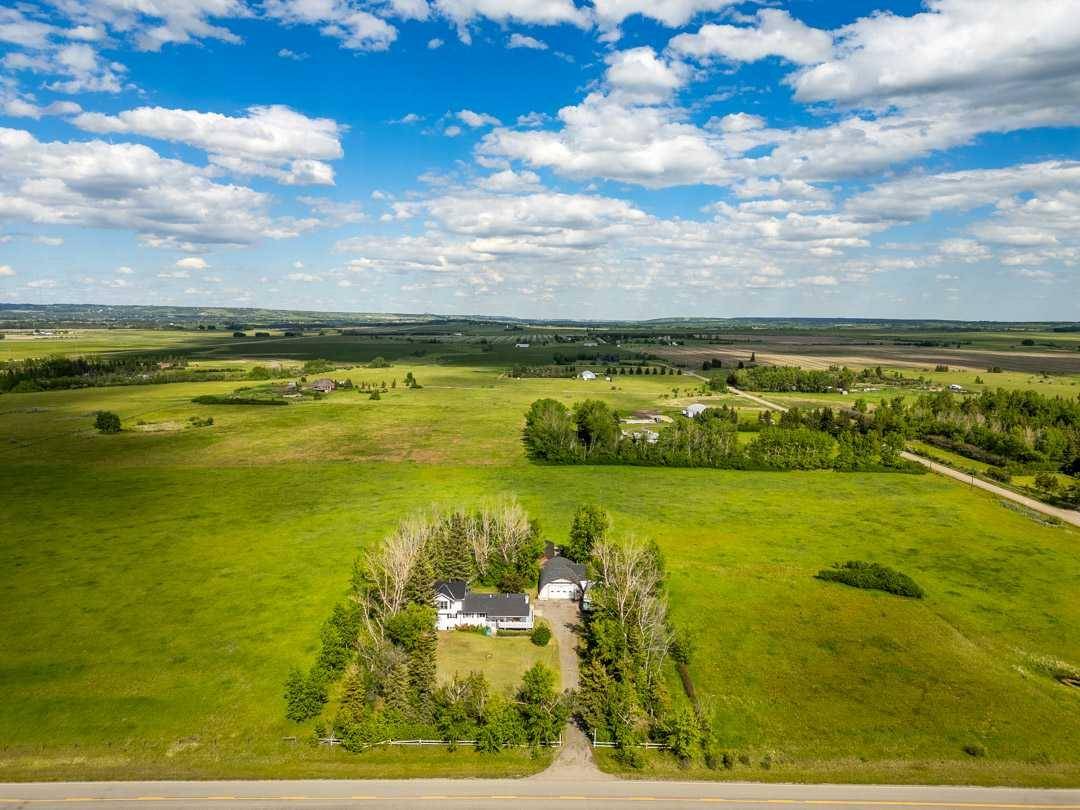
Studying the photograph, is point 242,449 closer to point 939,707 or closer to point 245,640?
point 245,640

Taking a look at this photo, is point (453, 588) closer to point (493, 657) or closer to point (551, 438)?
point (493, 657)

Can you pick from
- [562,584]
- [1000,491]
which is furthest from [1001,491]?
[562,584]

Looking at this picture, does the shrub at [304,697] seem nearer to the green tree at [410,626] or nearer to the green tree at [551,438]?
the green tree at [410,626]

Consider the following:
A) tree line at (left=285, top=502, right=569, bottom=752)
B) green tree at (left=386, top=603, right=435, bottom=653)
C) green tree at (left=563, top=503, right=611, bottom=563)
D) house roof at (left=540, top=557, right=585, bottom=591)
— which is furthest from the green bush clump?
green tree at (left=386, top=603, right=435, bottom=653)

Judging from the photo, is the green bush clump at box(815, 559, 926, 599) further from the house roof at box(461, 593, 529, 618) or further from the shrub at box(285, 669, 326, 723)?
the shrub at box(285, 669, 326, 723)

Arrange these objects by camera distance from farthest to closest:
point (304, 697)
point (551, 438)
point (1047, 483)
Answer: point (551, 438), point (1047, 483), point (304, 697)

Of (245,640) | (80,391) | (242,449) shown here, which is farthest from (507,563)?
(80,391)
